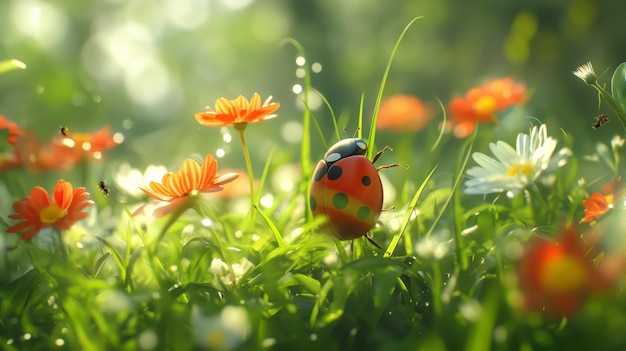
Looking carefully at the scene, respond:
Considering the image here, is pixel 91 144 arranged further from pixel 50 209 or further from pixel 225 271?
pixel 225 271

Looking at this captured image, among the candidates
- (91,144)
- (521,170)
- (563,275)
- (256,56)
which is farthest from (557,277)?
(256,56)

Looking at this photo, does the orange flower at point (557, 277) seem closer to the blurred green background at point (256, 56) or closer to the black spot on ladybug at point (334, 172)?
the black spot on ladybug at point (334, 172)

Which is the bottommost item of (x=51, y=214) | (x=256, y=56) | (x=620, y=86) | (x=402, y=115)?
(x=256, y=56)

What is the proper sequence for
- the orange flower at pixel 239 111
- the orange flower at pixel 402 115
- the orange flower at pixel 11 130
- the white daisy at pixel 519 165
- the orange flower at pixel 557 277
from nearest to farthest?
the orange flower at pixel 557 277 < the white daisy at pixel 519 165 < the orange flower at pixel 239 111 < the orange flower at pixel 11 130 < the orange flower at pixel 402 115

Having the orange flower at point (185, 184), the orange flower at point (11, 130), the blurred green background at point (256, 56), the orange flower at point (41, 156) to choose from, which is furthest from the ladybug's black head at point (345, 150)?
the blurred green background at point (256, 56)

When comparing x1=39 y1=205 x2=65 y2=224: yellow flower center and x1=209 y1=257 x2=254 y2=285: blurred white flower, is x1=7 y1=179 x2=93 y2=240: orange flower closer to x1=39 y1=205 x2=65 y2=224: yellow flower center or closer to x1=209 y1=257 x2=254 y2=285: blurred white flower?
x1=39 y1=205 x2=65 y2=224: yellow flower center

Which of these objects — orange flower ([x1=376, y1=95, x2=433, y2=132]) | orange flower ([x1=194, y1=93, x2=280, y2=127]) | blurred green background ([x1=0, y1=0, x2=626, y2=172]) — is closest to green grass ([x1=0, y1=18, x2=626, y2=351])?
orange flower ([x1=194, y1=93, x2=280, y2=127])

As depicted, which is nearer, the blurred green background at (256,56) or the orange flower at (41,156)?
the orange flower at (41,156)
